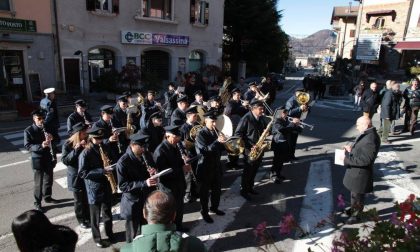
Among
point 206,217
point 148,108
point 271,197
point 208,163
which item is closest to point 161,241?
point 208,163

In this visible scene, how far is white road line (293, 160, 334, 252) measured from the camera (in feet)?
17.7

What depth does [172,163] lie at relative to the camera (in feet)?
17.1

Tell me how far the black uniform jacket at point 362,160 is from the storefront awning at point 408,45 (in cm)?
2793

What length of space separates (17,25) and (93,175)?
1369 centimetres

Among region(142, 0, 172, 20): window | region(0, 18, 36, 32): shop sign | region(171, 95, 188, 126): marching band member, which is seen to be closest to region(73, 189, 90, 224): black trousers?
region(171, 95, 188, 126): marching band member

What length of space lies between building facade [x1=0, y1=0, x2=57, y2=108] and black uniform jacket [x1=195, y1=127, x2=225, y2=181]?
472 inches

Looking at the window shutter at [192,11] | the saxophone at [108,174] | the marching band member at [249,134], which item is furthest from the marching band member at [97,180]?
the window shutter at [192,11]

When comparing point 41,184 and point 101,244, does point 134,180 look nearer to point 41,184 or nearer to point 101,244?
point 101,244

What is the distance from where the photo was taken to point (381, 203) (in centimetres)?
677

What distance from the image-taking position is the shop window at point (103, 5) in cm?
1805

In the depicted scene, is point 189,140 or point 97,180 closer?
point 97,180

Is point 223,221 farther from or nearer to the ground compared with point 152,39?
nearer to the ground

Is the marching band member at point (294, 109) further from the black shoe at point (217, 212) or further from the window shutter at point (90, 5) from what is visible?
the window shutter at point (90, 5)

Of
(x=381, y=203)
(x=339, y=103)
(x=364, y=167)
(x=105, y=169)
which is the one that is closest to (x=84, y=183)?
(x=105, y=169)
